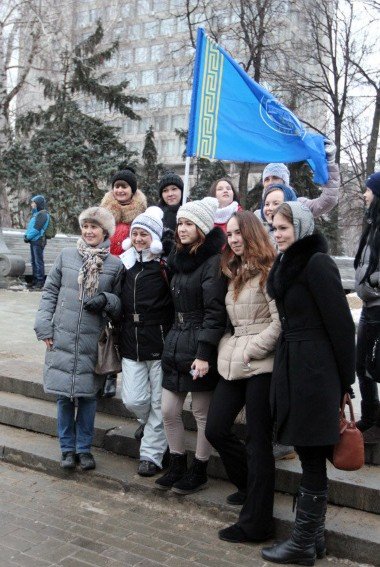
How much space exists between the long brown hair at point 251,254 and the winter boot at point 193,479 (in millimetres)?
1276

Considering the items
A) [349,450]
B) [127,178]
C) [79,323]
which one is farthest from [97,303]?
[349,450]

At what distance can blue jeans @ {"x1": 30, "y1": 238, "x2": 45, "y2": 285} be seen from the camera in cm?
1379

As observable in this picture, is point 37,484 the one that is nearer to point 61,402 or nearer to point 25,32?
point 61,402

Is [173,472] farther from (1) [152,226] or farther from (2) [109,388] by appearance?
(1) [152,226]

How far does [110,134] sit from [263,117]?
17.0 metres

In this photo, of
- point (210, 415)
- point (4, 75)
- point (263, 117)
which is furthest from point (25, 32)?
point (210, 415)

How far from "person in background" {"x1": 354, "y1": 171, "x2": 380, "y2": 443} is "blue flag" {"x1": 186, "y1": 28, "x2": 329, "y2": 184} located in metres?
1.23

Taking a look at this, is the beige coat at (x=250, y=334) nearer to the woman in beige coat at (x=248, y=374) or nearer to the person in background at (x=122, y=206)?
the woman in beige coat at (x=248, y=374)

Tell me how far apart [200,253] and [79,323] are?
111cm

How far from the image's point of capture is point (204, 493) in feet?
14.7

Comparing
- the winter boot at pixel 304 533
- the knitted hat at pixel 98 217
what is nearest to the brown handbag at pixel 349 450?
the winter boot at pixel 304 533

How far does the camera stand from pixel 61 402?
4805 mm

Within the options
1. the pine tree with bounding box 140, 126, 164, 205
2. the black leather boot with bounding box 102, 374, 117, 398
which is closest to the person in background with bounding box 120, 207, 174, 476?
the black leather boot with bounding box 102, 374, 117, 398

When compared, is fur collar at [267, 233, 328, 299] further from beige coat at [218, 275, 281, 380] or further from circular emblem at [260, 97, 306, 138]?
circular emblem at [260, 97, 306, 138]
